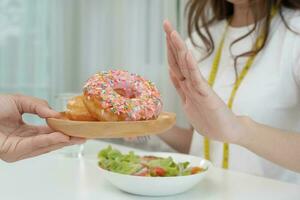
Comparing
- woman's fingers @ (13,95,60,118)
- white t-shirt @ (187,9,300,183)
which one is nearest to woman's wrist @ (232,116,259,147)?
white t-shirt @ (187,9,300,183)

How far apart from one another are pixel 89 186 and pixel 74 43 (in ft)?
6.18

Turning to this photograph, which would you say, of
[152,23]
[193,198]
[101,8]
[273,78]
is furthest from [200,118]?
[101,8]

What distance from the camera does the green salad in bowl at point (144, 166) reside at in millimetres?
1050

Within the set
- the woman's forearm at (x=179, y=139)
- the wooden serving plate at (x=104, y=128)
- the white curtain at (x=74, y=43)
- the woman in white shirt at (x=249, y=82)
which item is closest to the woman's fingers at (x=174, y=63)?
the woman in white shirt at (x=249, y=82)

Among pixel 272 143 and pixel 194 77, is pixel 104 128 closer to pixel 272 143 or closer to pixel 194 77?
pixel 194 77

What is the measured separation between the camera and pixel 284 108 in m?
1.47

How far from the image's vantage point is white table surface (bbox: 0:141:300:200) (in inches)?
40.0

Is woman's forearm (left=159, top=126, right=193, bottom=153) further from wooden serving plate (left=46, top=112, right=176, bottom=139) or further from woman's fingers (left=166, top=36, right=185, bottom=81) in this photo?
wooden serving plate (left=46, top=112, right=176, bottom=139)

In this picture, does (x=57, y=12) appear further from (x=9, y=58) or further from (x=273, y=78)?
(x=273, y=78)

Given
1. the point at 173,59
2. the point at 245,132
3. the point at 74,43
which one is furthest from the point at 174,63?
the point at 74,43

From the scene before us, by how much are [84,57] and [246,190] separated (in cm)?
194

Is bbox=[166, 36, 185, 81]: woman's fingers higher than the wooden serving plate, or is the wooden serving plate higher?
bbox=[166, 36, 185, 81]: woman's fingers

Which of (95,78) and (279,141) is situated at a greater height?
(95,78)

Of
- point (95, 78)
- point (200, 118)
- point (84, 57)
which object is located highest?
point (95, 78)
